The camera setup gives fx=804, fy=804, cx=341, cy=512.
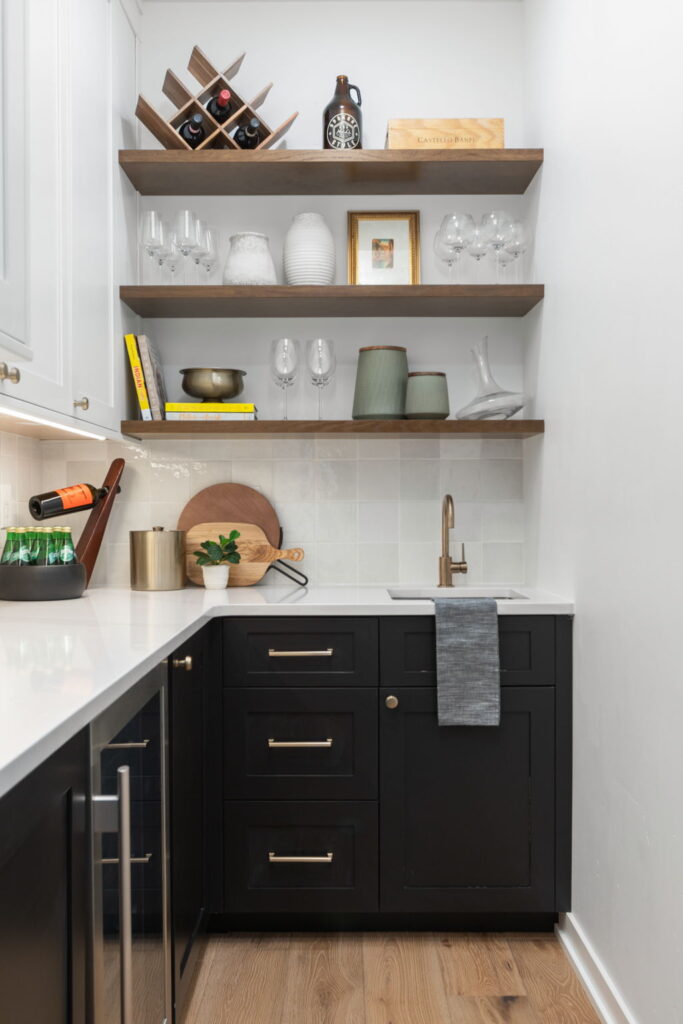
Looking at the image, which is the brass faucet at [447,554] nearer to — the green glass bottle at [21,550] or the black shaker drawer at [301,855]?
the black shaker drawer at [301,855]

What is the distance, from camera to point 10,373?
158 centimetres

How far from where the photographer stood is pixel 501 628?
7.02 ft

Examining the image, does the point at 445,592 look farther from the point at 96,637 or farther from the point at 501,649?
the point at 96,637

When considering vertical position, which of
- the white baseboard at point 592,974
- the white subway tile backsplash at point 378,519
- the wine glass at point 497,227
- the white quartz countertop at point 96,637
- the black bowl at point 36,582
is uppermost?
the wine glass at point 497,227

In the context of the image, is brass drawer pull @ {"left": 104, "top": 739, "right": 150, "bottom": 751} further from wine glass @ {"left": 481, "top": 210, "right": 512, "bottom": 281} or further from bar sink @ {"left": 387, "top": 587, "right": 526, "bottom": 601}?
wine glass @ {"left": 481, "top": 210, "right": 512, "bottom": 281}

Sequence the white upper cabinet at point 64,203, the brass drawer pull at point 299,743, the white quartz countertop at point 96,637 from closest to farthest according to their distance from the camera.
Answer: the white quartz countertop at point 96,637, the white upper cabinet at point 64,203, the brass drawer pull at point 299,743

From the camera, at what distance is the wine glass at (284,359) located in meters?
2.50

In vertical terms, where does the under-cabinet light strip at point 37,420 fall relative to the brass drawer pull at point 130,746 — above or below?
above

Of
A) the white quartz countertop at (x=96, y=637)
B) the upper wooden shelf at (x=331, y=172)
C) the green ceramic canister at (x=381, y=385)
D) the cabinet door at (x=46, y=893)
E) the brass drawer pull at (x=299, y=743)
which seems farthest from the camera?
the green ceramic canister at (x=381, y=385)

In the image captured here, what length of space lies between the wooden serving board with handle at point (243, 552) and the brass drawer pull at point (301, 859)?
0.85 metres

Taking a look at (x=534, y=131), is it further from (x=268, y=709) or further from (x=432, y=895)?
(x=432, y=895)

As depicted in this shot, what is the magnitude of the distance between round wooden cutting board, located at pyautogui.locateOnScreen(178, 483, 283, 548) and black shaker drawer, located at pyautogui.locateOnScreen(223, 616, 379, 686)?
58 centimetres

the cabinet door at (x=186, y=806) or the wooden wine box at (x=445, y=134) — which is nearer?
the cabinet door at (x=186, y=806)

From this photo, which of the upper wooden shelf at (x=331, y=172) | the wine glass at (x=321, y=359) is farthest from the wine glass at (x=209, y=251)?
the wine glass at (x=321, y=359)
